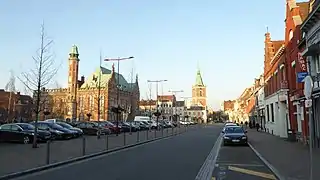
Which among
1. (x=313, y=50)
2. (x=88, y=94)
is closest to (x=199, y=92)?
(x=88, y=94)

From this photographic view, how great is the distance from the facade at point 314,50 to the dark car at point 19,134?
19.6 meters

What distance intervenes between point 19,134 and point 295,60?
22.8 metres

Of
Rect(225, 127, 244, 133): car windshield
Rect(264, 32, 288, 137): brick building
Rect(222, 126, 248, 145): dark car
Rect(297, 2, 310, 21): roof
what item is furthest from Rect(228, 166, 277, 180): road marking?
Rect(297, 2, 310, 21): roof

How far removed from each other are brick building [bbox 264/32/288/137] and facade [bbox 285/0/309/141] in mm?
1843

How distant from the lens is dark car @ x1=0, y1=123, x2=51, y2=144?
100 ft

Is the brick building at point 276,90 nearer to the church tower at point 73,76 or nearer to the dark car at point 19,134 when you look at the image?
the dark car at point 19,134

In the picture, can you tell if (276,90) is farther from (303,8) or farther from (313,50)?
(313,50)

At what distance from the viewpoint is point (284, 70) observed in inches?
1426

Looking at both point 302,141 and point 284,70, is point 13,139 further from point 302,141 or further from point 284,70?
point 284,70

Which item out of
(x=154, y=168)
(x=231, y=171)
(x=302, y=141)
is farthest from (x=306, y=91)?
(x=302, y=141)

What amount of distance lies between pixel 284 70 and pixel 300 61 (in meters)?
10.2

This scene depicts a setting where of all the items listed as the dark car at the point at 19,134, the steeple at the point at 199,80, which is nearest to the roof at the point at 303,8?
the dark car at the point at 19,134

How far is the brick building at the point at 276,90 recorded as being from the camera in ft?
121

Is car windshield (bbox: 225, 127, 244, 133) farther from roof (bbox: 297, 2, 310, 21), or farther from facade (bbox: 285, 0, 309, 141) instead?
roof (bbox: 297, 2, 310, 21)
